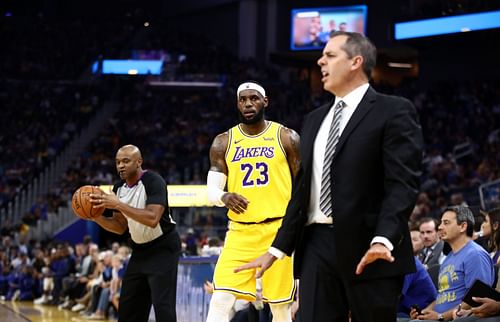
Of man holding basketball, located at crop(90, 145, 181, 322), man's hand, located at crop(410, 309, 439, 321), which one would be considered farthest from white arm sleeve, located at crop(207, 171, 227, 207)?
man's hand, located at crop(410, 309, 439, 321)

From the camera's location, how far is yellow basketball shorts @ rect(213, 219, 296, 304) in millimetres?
7254

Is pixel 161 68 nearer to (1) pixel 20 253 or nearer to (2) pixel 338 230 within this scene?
(1) pixel 20 253

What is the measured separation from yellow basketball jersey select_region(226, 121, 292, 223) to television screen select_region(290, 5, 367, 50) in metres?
28.7

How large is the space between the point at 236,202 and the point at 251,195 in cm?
28

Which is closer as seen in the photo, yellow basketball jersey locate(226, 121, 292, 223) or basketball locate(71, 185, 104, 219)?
yellow basketball jersey locate(226, 121, 292, 223)

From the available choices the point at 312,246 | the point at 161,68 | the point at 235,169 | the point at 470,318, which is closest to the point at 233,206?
the point at 235,169

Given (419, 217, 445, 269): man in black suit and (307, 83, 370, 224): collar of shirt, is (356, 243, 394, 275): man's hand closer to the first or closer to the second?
(307, 83, 370, 224): collar of shirt

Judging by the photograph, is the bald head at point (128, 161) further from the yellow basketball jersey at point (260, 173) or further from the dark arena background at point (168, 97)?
the dark arena background at point (168, 97)

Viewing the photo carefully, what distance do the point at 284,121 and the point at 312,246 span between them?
97.5 ft

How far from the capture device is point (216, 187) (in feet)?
24.5

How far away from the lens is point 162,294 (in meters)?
8.02

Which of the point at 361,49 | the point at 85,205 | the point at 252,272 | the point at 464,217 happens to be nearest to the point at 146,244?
the point at 85,205

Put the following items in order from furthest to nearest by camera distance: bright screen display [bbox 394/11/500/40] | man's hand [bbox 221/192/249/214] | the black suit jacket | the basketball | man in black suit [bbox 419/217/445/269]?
bright screen display [bbox 394/11/500/40], man in black suit [bbox 419/217/445/269], the basketball, man's hand [bbox 221/192/249/214], the black suit jacket

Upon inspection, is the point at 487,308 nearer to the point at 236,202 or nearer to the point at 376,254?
the point at 236,202
